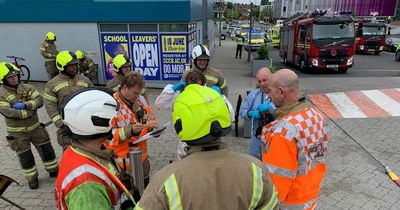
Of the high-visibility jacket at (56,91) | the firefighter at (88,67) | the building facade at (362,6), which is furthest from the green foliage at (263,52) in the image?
the building facade at (362,6)

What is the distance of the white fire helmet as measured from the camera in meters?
1.77

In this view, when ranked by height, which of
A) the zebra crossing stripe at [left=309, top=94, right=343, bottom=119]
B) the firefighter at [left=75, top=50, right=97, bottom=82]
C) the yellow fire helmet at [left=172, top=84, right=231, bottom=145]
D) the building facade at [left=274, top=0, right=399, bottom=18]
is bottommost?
the zebra crossing stripe at [left=309, top=94, right=343, bottom=119]

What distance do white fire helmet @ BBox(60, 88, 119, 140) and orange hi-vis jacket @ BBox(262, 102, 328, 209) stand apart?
1.20 meters

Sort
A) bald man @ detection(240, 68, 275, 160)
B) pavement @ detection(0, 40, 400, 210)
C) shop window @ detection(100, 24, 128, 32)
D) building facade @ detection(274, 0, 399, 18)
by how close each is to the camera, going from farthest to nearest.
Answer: building facade @ detection(274, 0, 399, 18), shop window @ detection(100, 24, 128, 32), pavement @ detection(0, 40, 400, 210), bald man @ detection(240, 68, 275, 160)

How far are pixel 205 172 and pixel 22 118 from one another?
4.20 metres

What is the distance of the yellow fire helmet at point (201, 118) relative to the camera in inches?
58.9

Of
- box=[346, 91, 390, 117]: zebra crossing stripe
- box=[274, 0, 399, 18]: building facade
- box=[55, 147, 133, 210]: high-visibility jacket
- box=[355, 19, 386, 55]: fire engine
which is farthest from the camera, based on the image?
box=[274, 0, 399, 18]: building facade

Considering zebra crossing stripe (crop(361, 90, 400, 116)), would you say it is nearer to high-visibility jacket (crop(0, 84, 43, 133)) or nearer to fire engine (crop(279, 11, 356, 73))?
fire engine (crop(279, 11, 356, 73))

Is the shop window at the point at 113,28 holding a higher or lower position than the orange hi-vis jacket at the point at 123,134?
higher

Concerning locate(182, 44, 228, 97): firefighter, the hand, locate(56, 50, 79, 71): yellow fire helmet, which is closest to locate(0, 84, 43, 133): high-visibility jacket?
locate(56, 50, 79, 71): yellow fire helmet

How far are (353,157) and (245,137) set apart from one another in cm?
220

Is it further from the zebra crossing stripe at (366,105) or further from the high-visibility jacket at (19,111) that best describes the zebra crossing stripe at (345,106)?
the high-visibility jacket at (19,111)

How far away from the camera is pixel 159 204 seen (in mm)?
1435

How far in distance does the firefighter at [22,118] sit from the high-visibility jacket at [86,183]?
11.3ft
